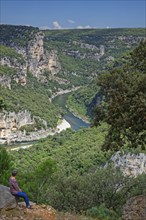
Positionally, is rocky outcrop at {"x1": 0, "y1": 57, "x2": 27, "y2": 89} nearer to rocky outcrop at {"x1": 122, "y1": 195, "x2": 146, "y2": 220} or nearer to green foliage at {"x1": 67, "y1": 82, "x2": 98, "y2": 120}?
green foliage at {"x1": 67, "y1": 82, "x2": 98, "y2": 120}

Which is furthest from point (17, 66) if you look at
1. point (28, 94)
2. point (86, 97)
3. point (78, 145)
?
point (78, 145)

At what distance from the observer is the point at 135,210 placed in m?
20.5

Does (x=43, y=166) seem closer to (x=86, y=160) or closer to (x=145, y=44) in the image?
(x=145, y=44)

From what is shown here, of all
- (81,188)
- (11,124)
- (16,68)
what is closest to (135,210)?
(81,188)

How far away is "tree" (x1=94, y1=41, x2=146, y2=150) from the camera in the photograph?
67.6 ft

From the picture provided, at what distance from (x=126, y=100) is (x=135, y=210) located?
5421 mm

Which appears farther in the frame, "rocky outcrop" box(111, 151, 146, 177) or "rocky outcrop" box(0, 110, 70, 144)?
"rocky outcrop" box(0, 110, 70, 144)

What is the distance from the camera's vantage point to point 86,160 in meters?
70.1

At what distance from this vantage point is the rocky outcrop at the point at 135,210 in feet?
65.3

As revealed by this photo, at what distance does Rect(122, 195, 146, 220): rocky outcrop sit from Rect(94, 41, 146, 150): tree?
289 cm

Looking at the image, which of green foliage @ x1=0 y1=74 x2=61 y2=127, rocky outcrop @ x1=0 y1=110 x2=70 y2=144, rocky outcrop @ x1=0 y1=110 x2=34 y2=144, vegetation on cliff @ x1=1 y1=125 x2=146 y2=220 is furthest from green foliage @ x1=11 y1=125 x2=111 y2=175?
green foliage @ x1=0 y1=74 x2=61 y2=127

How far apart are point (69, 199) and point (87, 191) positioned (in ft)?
5.20

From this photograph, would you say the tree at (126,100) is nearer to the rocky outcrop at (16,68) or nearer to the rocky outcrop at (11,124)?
the rocky outcrop at (11,124)

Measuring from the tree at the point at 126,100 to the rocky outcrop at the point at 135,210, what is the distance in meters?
2.89
